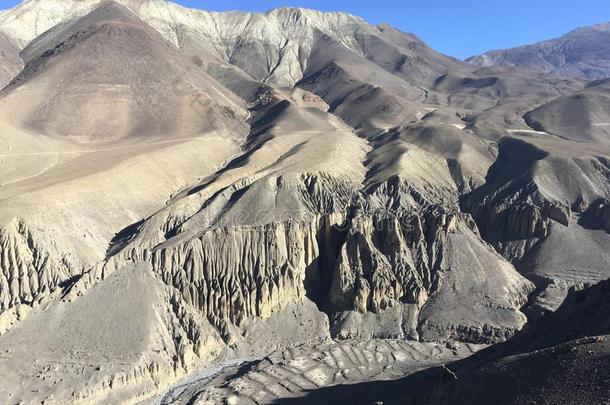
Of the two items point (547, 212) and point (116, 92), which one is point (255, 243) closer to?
point (547, 212)

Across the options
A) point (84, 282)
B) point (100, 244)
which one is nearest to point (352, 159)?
point (100, 244)

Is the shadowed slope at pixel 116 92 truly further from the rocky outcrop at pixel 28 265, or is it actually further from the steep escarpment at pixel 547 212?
the steep escarpment at pixel 547 212

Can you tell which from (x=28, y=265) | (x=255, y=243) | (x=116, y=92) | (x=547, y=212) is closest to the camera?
(x=28, y=265)

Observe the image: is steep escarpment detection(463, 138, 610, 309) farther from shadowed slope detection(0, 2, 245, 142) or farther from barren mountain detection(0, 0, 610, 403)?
shadowed slope detection(0, 2, 245, 142)

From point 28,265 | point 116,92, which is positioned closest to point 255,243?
point 28,265

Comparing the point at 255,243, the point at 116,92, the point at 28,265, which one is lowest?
the point at 28,265

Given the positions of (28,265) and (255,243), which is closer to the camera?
(28,265)

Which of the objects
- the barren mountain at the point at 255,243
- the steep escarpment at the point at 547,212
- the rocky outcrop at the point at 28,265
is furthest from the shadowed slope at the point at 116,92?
the steep escarpment at the point at 547,212

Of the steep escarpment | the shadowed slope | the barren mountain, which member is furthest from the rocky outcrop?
the shadowed slope
